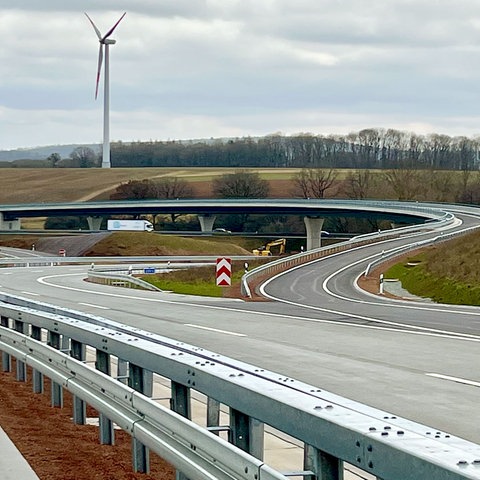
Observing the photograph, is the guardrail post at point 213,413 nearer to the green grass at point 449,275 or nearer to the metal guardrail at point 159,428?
the metal guardrail at point 159,428

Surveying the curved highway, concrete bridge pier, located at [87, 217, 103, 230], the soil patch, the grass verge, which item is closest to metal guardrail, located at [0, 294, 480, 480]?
the soil patch

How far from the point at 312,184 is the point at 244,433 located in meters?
163

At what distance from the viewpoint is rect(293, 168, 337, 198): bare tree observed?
167m

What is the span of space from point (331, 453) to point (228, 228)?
503ft

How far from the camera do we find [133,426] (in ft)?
24.8

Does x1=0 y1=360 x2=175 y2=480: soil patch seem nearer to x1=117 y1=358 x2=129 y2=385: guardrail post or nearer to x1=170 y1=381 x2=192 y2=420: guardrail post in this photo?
x1=117 y1=358 x2=129 y2=385: guardrail post

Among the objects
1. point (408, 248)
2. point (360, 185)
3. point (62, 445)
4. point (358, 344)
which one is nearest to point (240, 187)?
point (360, 185)

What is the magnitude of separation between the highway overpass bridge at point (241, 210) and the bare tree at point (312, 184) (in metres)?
26.6

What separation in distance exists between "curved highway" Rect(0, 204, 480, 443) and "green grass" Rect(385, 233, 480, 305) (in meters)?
12.9

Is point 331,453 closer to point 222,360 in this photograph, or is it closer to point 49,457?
point 222,360

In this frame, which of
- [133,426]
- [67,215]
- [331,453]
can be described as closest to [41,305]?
[133,426]

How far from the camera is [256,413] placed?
19.7ft

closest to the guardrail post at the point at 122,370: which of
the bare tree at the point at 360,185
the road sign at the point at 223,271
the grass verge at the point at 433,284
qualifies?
the road sign at the point at 223,271

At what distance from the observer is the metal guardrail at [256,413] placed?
4336mm
